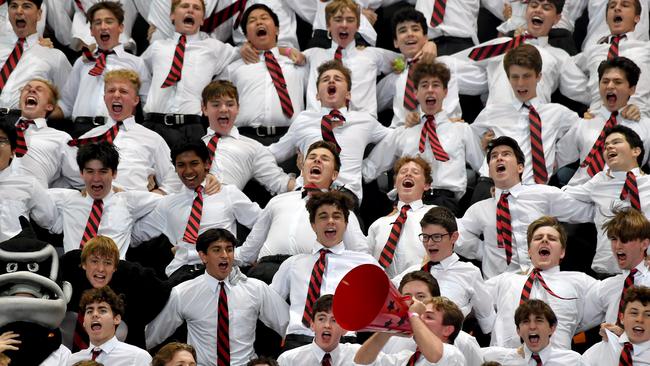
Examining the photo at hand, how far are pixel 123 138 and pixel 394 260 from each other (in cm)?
204

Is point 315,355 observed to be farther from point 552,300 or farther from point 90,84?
point 90,84

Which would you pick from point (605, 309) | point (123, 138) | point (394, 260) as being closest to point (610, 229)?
point (605, 309)

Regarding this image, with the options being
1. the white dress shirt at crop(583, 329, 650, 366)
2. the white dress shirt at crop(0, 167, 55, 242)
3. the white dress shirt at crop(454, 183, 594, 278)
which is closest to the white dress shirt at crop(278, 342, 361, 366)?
the white dress shirt at crop(583, 329, 650, 366)

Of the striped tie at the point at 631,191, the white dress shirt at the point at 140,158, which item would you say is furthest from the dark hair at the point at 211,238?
the striped tie at the point at 631,191

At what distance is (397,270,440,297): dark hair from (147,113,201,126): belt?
2687 mm

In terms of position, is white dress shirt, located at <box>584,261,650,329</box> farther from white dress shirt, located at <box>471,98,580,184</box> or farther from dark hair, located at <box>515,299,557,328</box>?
white dress shirt, located at <box>471,98,580,184</box>

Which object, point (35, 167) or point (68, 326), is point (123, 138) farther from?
point (68, 326)

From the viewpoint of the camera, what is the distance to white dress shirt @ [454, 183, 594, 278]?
9.45 metres

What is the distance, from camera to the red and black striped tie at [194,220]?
366 inches

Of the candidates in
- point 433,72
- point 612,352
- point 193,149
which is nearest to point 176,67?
point 193,149

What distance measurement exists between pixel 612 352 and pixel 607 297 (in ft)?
1.75

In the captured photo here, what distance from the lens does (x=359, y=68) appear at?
1071 cm

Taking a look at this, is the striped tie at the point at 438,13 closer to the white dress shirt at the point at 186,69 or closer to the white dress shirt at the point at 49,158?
the white dress shirt at the point at 186,69

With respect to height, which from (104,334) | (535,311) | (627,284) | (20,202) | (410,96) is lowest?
(104,334)
